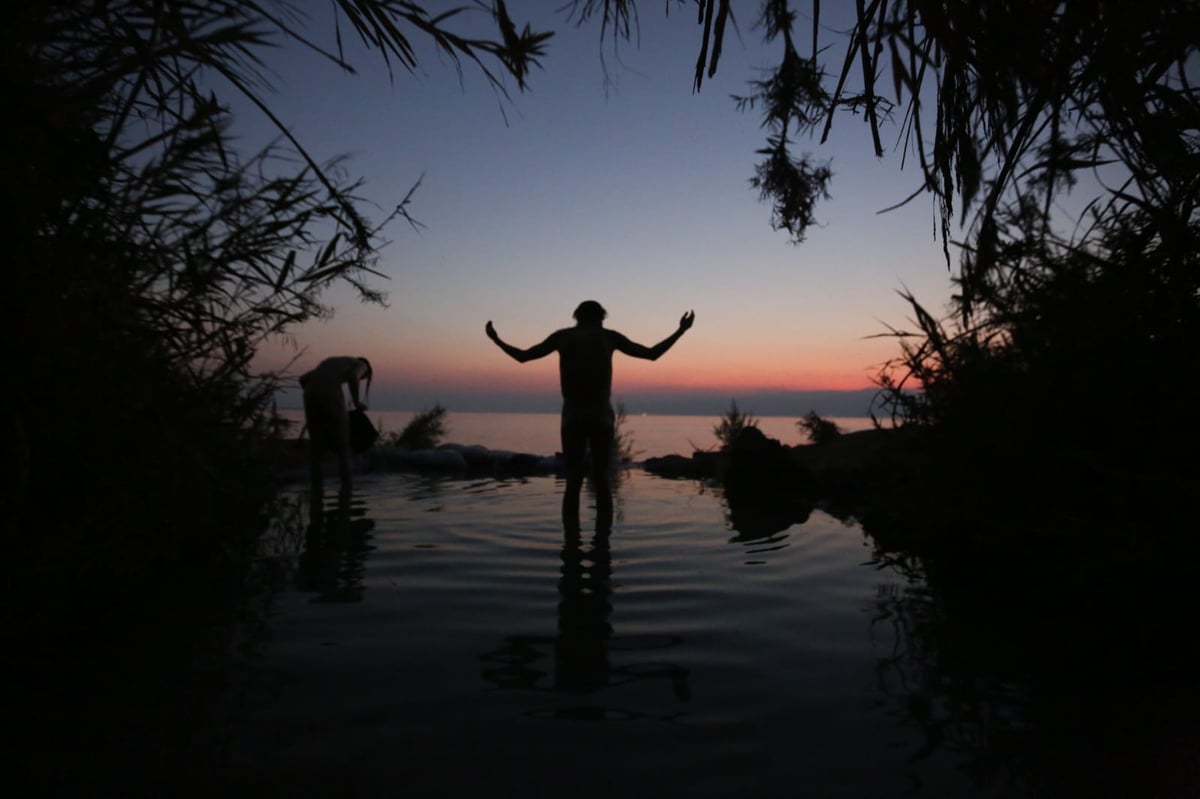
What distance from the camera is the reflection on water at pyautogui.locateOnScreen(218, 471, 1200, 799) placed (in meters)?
2.04

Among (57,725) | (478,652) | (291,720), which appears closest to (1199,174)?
(478,652)

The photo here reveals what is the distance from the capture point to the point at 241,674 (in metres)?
2.71

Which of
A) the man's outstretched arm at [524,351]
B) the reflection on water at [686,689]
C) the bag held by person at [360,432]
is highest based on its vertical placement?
the man's outstretched arm at [524,351]

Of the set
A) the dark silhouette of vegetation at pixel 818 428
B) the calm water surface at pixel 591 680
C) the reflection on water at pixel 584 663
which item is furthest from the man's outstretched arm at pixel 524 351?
the dark silhouette of vegetation at pixel 818 428

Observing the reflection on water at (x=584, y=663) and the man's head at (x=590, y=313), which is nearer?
the reflection on water at (x=584, y=663)

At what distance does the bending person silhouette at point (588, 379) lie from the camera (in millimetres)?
6836

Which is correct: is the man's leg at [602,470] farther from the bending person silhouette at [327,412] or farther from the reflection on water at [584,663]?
the bending person silhouette at [327,412]

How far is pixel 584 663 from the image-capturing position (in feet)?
9.66

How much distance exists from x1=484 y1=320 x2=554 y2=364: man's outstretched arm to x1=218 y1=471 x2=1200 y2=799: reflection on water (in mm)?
2609

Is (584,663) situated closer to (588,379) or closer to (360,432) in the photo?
(588,379)

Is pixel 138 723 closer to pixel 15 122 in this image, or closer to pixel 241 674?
pixel 241 674

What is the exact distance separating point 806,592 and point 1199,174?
103 inches

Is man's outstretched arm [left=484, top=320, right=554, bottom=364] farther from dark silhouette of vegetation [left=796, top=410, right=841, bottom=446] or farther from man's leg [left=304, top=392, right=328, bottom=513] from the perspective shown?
dark silhouette of vegetation [left=796, top=410, right=841, bottom=446]

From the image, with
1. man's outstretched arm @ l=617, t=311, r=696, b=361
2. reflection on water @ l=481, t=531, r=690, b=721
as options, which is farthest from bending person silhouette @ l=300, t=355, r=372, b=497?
reflection on water @ l=481, t=531, r=690, b=721
